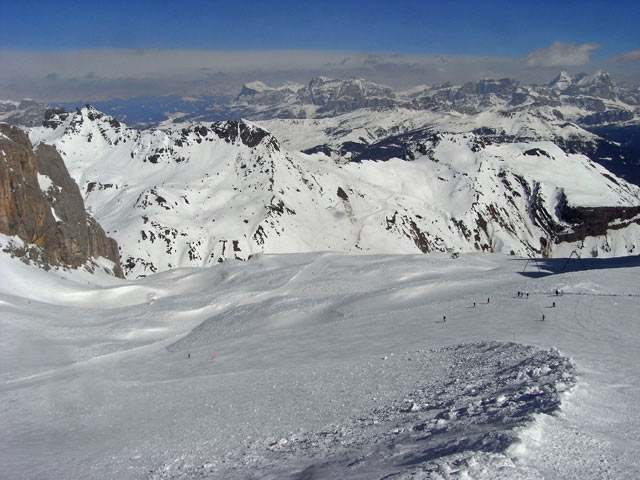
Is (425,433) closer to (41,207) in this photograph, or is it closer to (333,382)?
(333,382)

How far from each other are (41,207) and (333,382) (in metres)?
60.3

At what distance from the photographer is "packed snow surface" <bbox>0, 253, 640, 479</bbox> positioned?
48.8 feet

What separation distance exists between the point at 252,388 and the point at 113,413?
6.78 metres

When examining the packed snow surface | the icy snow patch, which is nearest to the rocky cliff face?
the packed snow surface

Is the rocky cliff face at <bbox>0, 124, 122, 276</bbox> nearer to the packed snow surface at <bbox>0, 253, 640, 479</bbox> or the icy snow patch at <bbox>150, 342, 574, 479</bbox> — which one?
the packed snow surface at <bbox>0, 253, 640, 479</bbox>

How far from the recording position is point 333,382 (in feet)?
83.5

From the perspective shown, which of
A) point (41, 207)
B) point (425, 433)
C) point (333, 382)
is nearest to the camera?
point (425, 433)

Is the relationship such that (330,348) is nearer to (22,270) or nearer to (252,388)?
(252,388)

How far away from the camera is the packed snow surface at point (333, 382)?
14.9m

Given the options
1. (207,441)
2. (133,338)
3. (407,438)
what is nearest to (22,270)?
(133,338)

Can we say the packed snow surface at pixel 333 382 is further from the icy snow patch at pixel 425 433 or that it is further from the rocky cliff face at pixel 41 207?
the rocky cliff face at pixel 41 207

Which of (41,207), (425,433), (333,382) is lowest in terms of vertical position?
(333,382)

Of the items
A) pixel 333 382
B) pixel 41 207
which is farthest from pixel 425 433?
pixel 41 207

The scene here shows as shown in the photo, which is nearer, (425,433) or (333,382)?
(425,433)
